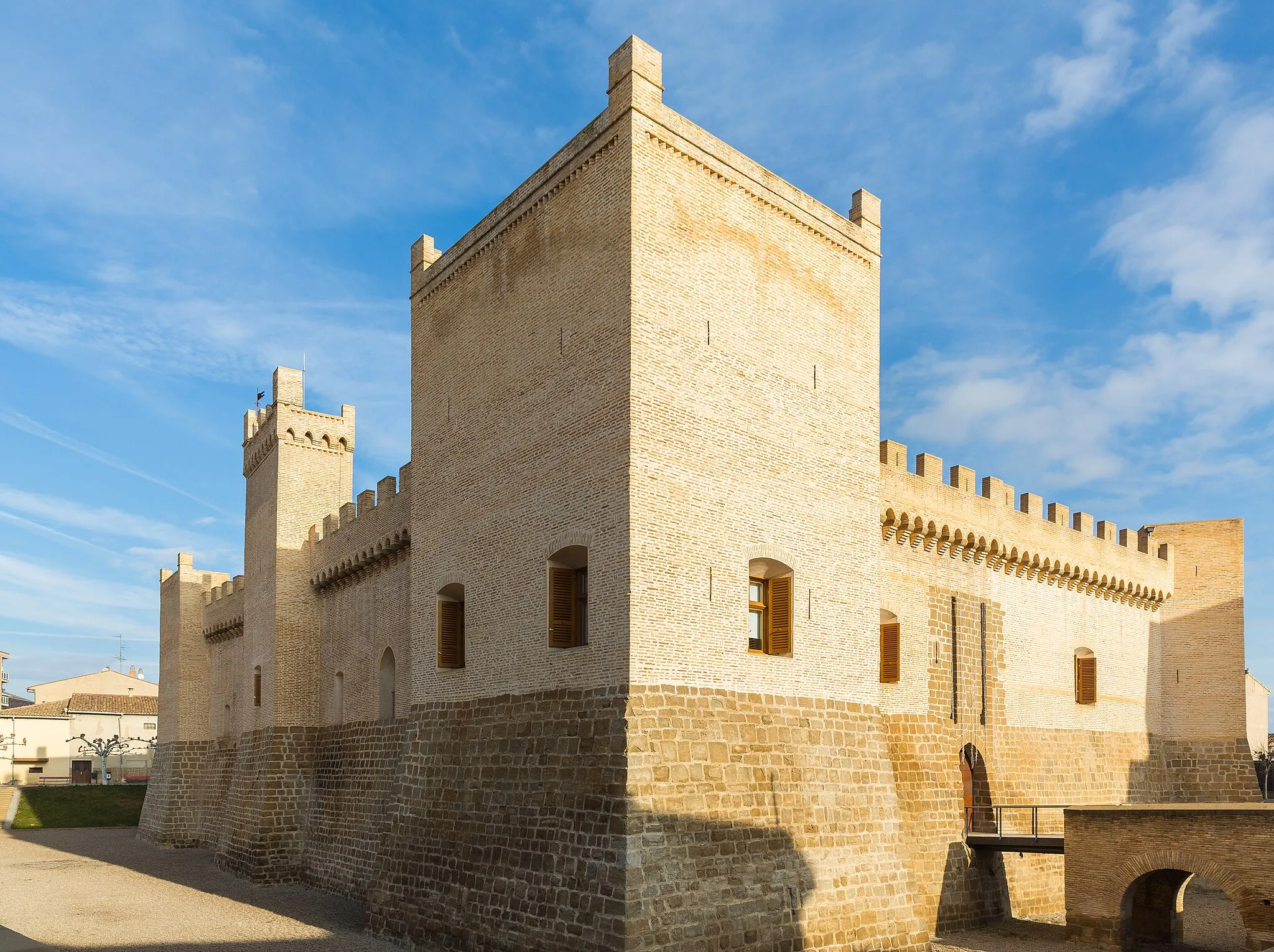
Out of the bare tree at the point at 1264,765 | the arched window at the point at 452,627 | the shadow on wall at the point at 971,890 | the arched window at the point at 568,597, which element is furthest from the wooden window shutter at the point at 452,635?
the bare tree at the point at 1264,765

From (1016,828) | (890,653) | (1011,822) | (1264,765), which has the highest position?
(890,653)

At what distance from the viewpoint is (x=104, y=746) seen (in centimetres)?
5381

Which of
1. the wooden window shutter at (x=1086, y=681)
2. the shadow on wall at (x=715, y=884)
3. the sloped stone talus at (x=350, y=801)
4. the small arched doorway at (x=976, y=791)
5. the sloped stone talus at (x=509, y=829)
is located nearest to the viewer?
the shadow on wall at (x=715, y=884)

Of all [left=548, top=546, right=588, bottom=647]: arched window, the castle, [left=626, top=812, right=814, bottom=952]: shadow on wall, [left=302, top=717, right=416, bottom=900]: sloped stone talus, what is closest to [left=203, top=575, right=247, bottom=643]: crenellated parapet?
[left=302, top=717, right=416, bottom=900]: sloped stone talus

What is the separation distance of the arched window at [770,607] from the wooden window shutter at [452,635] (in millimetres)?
4633

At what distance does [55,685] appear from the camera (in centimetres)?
6538

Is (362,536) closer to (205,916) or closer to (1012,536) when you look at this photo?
(205,916)

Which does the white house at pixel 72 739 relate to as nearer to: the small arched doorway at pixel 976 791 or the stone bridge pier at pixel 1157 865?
the small arched doorway at pixel 976 791

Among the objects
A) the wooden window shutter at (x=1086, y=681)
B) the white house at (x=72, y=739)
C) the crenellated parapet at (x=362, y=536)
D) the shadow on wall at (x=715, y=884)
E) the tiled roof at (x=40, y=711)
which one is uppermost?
the crenellated parapet at (x=362, y=536)

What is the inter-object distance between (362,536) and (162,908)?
7.45 m

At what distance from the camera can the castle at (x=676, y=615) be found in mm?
13086

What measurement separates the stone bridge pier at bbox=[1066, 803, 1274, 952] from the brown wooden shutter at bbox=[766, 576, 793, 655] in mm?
5467

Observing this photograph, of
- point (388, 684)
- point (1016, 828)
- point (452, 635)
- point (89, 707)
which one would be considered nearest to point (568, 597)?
point (452, 635)

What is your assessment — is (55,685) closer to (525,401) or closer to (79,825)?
(79,825)
